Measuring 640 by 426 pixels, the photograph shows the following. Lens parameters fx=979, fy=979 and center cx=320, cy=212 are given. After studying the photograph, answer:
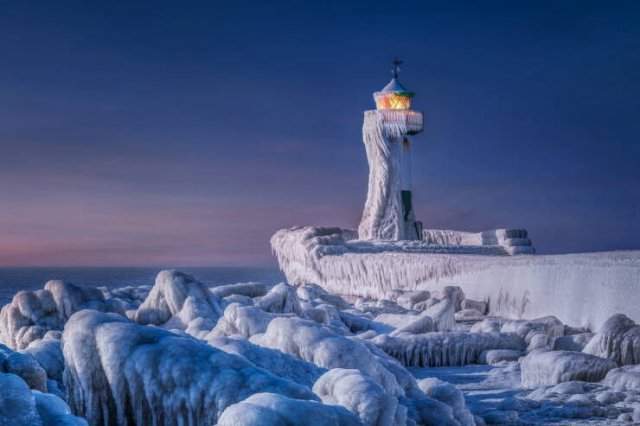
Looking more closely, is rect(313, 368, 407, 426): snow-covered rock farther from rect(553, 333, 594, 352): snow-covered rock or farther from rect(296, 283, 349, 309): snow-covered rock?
rect(296, 283, 349, 309): snow-covered rock

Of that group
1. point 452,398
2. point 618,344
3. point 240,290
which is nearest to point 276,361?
point 452,398

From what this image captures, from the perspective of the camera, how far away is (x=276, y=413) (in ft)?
19.7

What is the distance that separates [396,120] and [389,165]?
1.76 meters

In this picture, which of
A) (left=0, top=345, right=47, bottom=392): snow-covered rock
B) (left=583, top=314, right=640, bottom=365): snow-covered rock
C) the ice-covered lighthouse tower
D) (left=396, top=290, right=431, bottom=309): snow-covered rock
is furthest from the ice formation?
(left=0, top=345, right=47, bottom=392): snow-covered rock

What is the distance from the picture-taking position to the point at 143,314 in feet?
49.5

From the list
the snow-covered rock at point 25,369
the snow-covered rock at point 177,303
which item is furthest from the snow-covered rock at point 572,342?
the snow-covered rock at point 25,369

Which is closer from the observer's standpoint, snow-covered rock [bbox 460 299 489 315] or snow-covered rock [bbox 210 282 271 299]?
snow-covered rock [bbox 210 282 271 299]

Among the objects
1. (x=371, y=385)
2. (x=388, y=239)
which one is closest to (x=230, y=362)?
(x=371, y=385)

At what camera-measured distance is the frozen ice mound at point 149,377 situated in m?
7.38

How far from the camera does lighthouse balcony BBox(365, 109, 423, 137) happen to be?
1486 inches

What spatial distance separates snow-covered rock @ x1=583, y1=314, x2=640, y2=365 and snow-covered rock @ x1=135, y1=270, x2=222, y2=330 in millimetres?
5618

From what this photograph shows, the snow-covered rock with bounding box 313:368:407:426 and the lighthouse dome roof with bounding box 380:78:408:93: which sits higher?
the lighthouse dome roof with bounding box 380:78:408:93

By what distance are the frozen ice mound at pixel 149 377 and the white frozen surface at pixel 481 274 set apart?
37.7 ft

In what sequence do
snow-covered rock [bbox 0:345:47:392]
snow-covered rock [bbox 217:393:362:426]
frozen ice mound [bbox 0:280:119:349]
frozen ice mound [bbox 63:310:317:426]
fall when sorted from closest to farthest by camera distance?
Answer: snow-covered rock [bbox 217:393:362:426]
snow-covered rock [bbox 0:345:47:392]
frozen ice mound [bbox 63:310:317:426]
frozen ice mound [bbox 0:280:119:349]
